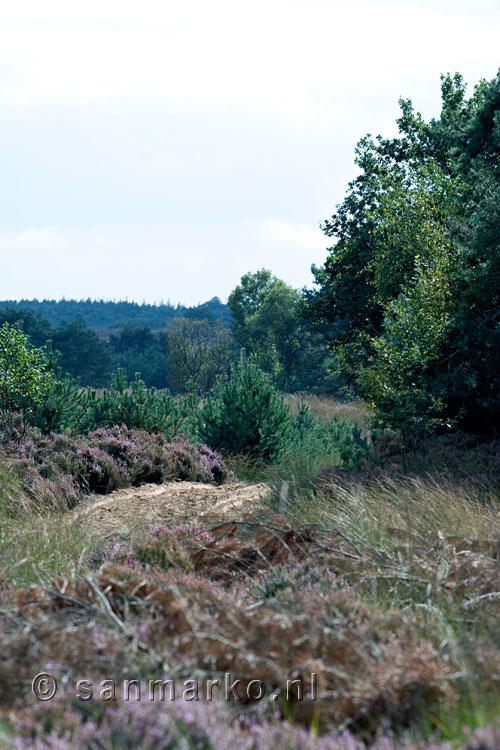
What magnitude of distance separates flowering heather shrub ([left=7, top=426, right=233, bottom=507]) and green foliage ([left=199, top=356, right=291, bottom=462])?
1288 millimetres

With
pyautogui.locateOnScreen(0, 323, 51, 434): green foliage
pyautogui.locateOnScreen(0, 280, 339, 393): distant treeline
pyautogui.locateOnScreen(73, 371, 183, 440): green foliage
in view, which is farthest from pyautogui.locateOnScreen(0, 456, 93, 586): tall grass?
pyautogui.locateOnScreen(0, 280, 339, 393): distant treeline

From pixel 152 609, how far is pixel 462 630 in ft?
5.28

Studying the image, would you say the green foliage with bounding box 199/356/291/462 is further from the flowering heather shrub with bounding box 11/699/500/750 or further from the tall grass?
the flowering heather shrub with bounding box 11/699/500/750

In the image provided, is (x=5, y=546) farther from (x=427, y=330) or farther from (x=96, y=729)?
(x=427, y=330)

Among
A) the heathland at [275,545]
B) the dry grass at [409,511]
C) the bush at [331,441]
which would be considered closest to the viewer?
the heathland at [275,545]

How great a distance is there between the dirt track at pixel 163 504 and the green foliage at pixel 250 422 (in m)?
2.82

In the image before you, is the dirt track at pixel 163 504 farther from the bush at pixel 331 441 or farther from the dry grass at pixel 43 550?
the bush at pixel 331 441

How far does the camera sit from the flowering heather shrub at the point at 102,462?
10.9 metres

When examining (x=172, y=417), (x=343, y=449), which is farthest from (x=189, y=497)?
(x=172, y=417)

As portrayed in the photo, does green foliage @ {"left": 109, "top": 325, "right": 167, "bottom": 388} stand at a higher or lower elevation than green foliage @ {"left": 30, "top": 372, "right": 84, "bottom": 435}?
lower

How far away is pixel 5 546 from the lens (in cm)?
657

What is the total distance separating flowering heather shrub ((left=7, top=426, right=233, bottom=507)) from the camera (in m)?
10.9

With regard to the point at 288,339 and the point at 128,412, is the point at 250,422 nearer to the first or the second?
the point at 128,412

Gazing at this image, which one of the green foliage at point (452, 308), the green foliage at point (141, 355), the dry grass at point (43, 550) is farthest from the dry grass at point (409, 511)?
the green foliage at point (141, 355)
